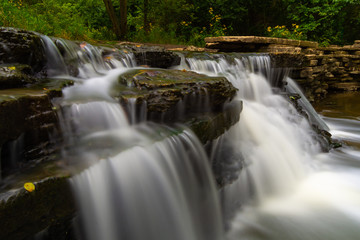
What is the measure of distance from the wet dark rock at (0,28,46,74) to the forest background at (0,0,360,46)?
6.23m

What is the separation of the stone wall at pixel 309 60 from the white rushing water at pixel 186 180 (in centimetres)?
377

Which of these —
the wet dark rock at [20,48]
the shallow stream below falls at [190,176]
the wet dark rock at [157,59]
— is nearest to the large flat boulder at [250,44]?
the wet dark rock at [157,59]

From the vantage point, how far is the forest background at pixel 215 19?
1081 cm

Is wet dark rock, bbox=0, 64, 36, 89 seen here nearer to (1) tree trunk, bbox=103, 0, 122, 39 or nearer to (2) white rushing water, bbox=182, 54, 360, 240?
(2) white rushing water, bbox=182, 54, 360, 240

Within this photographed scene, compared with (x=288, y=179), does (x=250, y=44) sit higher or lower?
higher

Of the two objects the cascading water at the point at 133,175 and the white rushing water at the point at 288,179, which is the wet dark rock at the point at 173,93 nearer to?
the cascading water at the point at 133,175

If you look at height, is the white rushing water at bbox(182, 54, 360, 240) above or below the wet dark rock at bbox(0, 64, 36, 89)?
below

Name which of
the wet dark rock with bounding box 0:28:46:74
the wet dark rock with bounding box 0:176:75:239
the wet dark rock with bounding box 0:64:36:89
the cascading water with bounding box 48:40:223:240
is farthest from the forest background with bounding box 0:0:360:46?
the wet dark rock with bounding box 0:176:75:239

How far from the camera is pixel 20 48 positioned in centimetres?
313

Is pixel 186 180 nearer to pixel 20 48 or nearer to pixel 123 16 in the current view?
pixel 20 48

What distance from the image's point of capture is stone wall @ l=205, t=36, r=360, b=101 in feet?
24.7

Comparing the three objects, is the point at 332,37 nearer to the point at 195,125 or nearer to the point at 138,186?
the point at 195,125

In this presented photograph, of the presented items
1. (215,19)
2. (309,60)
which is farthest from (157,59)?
(215,19)

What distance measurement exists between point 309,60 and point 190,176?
730 centimetres
